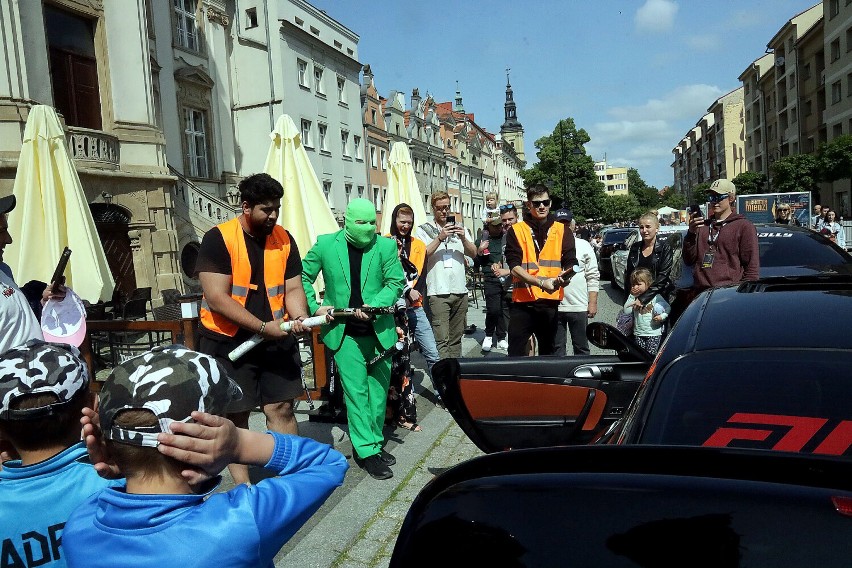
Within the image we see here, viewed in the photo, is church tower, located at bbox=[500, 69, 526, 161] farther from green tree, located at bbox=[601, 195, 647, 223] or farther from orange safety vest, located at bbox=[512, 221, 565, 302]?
orange safety vest, located at bbox=[512, 221, 565, 302]

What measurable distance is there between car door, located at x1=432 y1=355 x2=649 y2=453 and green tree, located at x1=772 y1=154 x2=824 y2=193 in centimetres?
4149

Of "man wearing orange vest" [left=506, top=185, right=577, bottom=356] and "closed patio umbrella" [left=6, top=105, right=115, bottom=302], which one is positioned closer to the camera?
"man wearing orange vest" [left=506, top=185, right=577, bottom=356]

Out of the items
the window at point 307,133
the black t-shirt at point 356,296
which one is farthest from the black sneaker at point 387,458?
the window at point 307,133

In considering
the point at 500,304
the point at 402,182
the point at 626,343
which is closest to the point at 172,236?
the point at 402,182

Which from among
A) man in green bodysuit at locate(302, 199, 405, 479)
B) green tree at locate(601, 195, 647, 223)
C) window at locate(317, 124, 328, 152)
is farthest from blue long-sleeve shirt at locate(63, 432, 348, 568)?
green tree at locate(601, 195, 647, 223)

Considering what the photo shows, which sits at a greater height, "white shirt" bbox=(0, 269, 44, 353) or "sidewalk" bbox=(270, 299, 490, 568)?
"white shirt" bbox=(0, 269, 44, 353)

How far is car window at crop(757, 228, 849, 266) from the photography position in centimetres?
716

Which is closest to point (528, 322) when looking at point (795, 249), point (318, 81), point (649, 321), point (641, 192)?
point (649, 321)

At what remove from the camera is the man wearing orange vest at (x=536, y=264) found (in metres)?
5.75

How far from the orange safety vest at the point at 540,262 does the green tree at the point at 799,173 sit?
129ft

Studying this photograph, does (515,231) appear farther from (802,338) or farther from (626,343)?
(802,338)

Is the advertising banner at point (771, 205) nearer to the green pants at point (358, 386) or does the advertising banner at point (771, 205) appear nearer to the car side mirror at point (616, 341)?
the green pants at point (358, 386)

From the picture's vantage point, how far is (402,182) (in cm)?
1078

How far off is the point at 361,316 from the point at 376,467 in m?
1.07
